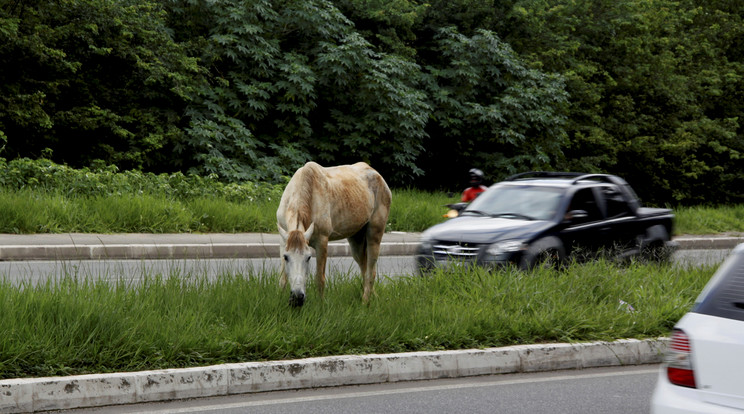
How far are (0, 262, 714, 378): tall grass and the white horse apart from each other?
329 millimetres

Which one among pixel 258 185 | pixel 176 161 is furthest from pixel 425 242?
pixel 176 161

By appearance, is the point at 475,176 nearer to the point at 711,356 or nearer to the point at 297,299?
the point at 297,299

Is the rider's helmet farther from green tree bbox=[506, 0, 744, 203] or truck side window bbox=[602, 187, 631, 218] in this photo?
green tree bbox=[506, 0, 744, 203]

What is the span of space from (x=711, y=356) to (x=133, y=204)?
1496 cm

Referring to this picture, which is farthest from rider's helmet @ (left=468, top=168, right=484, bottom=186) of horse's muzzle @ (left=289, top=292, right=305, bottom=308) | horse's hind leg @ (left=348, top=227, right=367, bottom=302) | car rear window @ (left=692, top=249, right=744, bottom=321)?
car rear window @ (left=692, top=249, right=744, bottom=321)

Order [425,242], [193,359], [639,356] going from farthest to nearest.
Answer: [425,242] → [639,356] → [193,359]

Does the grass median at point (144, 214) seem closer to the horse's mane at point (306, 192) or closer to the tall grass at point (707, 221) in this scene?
the horse's mane at point (306, 192)

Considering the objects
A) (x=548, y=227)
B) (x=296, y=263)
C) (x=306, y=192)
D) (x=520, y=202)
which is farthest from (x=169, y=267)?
(x=520, y=202)

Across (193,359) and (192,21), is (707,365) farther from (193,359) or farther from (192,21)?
(192,21)

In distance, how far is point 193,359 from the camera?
6.58 meters

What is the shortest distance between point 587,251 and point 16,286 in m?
7.20

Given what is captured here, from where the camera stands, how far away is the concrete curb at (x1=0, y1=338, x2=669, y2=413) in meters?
5.81

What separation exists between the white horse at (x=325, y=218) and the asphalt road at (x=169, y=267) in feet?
1.31

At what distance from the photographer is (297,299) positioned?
7219mm
